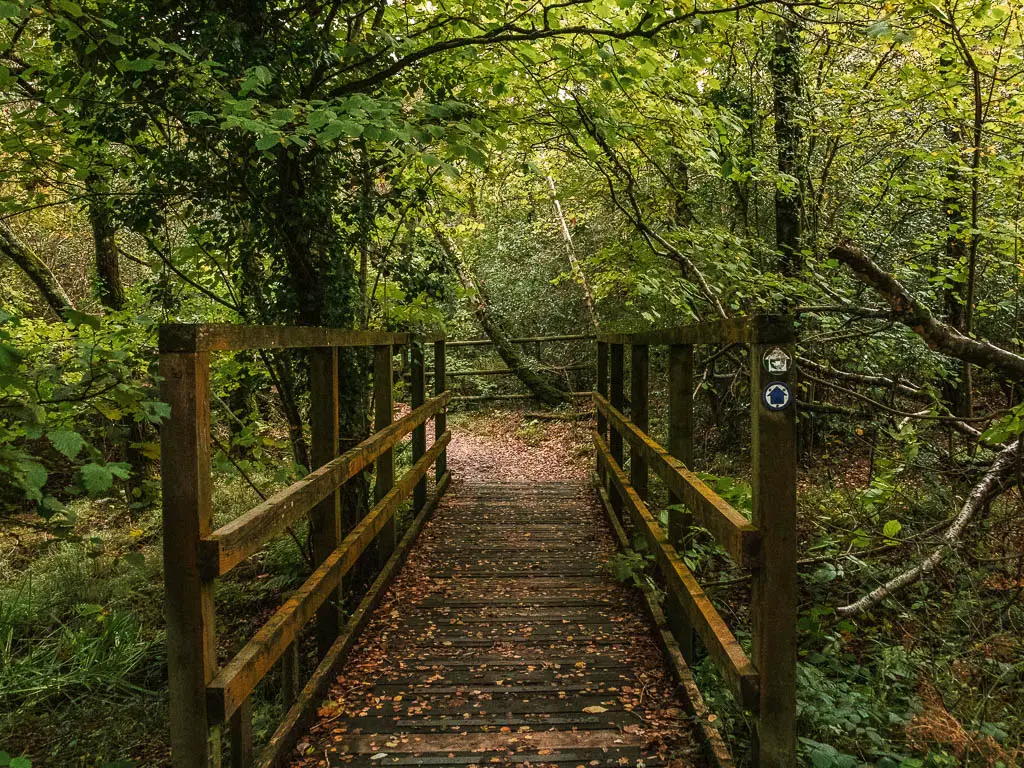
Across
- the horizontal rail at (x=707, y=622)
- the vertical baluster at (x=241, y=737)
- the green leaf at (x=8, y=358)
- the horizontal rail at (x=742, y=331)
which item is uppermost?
the horizontal rail at (x=742, y=331)

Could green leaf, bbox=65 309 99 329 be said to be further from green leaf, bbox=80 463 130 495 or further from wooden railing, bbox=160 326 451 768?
green leaf, bbox=80 463 130 495

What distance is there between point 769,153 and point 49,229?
1117cm

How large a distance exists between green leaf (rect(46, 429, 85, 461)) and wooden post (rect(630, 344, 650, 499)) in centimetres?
341

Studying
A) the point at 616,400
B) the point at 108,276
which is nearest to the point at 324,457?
the point at 616,400

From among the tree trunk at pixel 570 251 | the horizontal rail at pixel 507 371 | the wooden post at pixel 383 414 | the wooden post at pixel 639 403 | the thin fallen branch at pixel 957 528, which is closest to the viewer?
the thin fallen branch at pixel 957 528

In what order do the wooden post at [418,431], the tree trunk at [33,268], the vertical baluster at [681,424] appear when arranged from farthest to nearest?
1. the tree trunk at [33,268]
2. the wooden post at [418,431]
3. the vertical baluster at [681,424]

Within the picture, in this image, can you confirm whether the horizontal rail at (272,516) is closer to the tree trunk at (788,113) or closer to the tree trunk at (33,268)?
the tree trunk at (788,113)

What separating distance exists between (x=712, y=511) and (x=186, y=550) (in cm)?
183

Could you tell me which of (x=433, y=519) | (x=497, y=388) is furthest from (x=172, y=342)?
(x=497, y=388)

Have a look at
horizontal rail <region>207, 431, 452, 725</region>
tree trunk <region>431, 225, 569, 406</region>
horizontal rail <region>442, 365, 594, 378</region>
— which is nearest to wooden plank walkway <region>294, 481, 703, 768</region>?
horizontal rail <region>207, 431, 452, 725</region>

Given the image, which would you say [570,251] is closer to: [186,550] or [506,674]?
[506,674]

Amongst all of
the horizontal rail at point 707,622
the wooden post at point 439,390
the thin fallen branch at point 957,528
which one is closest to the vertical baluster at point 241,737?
the horizontal rail at point 707,622

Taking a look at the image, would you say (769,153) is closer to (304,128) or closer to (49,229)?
(304,128)

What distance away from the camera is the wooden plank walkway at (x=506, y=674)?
2719mm
